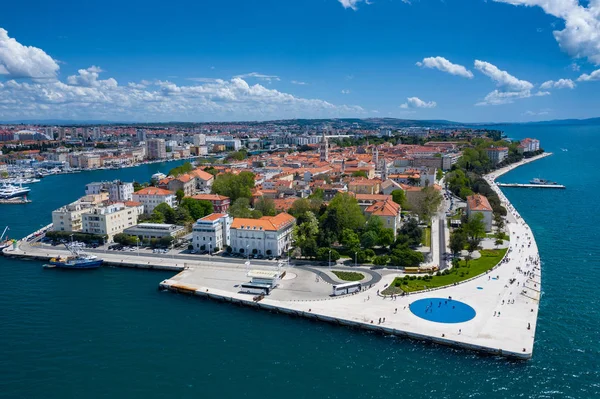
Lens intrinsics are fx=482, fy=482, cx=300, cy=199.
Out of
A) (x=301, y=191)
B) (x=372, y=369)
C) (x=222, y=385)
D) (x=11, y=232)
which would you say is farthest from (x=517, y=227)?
(x=11, y=232)

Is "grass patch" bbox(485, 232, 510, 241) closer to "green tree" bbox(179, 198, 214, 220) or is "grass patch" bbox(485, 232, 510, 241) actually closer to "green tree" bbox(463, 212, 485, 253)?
"green tree" bbox(463, 212, 485, 253)

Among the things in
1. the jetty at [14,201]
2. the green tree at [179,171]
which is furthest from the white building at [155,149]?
the jetty at [14,201]

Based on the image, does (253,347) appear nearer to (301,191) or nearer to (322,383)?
(322,383)

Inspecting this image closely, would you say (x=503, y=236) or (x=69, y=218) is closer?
(x=503, y=236)

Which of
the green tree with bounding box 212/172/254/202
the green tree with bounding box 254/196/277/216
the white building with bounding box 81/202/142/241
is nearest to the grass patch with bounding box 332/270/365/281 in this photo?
the green tree with bounding box 254/196/277/216

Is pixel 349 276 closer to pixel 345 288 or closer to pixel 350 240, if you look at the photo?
pixel 345 288

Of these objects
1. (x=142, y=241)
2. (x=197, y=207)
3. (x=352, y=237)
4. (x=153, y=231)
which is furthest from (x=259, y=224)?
(x=197, y=207)
